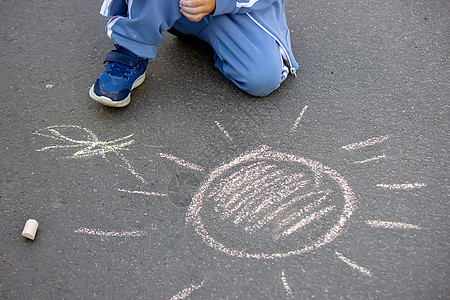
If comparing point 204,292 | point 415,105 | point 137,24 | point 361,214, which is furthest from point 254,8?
point 204,292

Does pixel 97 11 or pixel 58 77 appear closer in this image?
pixel 58 77

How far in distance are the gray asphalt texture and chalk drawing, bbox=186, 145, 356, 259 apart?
1 cm

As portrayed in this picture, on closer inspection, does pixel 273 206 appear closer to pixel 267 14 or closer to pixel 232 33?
pixel 232 33

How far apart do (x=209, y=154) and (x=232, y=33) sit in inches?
22.0

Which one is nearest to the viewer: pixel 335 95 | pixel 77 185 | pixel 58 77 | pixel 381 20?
pixel 77 185

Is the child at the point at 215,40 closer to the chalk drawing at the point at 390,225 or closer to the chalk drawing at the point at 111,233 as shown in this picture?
the chalk drawing at the point at 111,233

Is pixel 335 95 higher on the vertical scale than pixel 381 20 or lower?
lower

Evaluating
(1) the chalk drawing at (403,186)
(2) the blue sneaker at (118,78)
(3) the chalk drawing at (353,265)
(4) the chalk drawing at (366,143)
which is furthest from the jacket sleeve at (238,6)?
(3) the chalk drawing at (353,265)

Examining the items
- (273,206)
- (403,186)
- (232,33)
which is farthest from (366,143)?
(232,33)

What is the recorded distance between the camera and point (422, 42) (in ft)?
7.07

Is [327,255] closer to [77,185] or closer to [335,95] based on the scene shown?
[335,95]

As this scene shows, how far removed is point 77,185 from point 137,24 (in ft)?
2.30

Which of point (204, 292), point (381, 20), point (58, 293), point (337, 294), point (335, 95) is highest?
point (381, 20)

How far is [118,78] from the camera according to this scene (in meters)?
1.85
